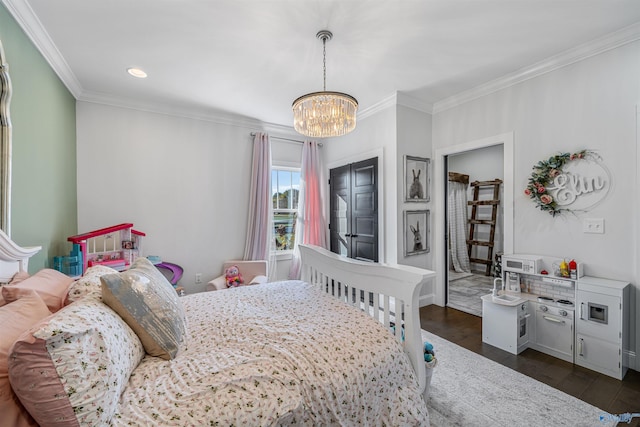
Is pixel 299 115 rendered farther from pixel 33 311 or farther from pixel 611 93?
pixel 611 93

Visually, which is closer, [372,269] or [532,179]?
[372,269]

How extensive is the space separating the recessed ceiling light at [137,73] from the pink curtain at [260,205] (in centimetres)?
151

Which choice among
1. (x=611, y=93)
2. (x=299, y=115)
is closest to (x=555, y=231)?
(x=611, y=93)

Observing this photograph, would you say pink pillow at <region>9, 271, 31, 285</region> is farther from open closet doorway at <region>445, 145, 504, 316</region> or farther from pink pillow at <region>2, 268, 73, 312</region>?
open closet doorway at <region>445, 145, 504, 316</region>

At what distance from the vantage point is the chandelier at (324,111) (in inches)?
80.0

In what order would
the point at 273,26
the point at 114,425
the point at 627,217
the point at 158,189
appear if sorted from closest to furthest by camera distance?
the point at 114,425 < the point at 273,26 < the point at 627,217 < the point at 158,189

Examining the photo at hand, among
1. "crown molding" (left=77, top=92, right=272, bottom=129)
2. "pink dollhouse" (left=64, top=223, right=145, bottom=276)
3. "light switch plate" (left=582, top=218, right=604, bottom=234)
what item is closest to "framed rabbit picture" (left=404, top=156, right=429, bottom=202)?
"light switch plate" (left=582, top=218, right=604, bottom=234)

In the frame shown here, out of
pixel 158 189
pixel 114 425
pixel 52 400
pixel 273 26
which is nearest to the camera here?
pixel 52 400

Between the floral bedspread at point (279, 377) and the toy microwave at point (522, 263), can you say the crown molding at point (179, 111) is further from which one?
the toy microwave at point (522, 263)

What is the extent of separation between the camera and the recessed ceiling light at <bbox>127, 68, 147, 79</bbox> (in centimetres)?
265

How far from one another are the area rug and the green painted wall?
3.05 m

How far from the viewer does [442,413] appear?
175cm

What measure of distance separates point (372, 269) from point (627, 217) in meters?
2.19

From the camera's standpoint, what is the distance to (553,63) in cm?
255
